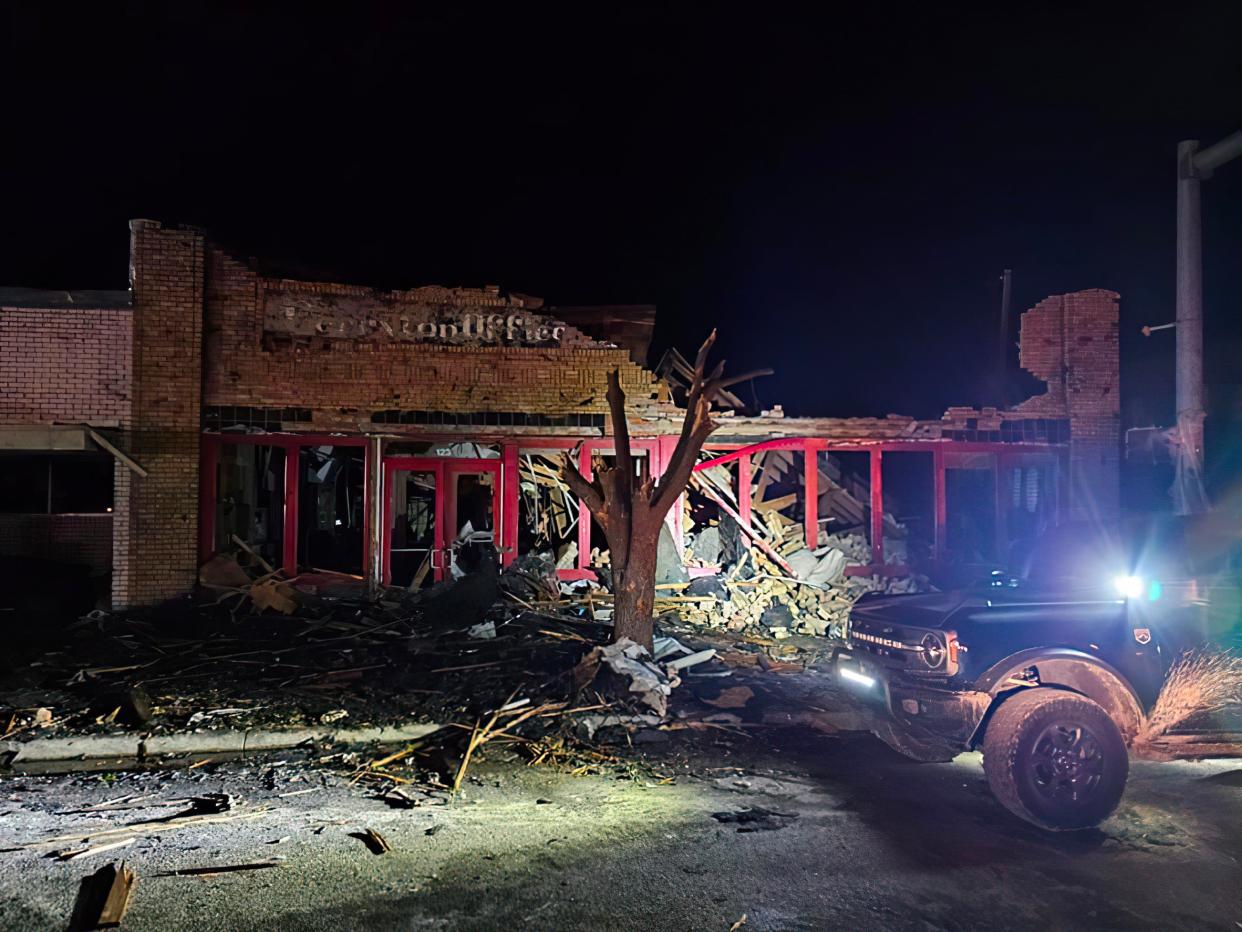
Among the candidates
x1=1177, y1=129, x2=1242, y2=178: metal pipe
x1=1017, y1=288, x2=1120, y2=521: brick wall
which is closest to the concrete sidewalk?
x1=1177, y1=129, x2=1242, y2=178: metal pipe

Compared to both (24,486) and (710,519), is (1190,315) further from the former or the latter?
(24,486)

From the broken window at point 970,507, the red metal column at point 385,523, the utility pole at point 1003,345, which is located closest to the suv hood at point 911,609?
the broken window at point 970,507

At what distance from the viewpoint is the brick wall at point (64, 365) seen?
12531mm

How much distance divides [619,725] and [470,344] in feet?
27.2

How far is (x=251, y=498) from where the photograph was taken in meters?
15.0

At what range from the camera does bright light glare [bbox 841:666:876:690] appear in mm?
6117

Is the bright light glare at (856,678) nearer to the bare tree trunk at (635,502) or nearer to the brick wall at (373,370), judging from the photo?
the bare tree trunk at (635,502)

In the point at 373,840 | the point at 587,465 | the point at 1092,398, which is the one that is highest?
the point at 1092,398

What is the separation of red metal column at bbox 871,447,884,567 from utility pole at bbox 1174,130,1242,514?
14.5 ft

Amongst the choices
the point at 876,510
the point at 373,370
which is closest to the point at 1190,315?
the point at 876,510

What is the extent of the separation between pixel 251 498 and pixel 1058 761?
46.1 ft

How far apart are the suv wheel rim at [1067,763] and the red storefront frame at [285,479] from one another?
1101 cm

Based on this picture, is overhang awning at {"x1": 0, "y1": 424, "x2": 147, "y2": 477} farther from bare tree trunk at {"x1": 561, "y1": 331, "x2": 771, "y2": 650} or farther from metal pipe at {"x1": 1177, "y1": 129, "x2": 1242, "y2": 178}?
metal pipe at {"x1": 1177, "y1": 129, "x2": 1242, "y2": 178}

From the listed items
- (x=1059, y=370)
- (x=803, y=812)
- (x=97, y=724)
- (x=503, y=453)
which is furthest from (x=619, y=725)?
(x=1059, y=370)
